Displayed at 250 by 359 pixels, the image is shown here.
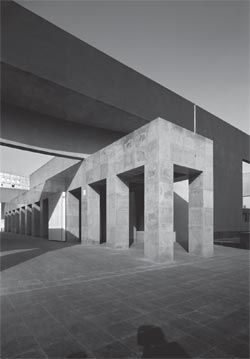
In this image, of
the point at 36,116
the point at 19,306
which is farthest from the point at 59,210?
the point at 19,306

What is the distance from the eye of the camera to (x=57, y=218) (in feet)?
67.9

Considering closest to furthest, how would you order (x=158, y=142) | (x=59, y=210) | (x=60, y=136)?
(x=158, y=142) < (x=60, y=136) < (x=59, y=210)

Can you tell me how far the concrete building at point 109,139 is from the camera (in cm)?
1061

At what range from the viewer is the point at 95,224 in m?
16.8

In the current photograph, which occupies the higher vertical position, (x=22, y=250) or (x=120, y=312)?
(x=120, y=312)

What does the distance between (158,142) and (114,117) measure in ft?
23.3

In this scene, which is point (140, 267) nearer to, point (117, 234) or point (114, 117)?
point (117, 234)

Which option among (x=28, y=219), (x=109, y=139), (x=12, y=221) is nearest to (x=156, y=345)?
(x=109, y=139)

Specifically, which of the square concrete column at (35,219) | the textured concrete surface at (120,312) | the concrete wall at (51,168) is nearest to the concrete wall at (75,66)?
→ the textured concrete surface at (120,312)

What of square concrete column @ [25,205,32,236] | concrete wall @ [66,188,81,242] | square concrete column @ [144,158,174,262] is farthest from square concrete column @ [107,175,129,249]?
square concrete column @ [25,205,32,236]

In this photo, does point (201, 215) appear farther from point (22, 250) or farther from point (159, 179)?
point (22, 250)

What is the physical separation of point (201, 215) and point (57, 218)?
1328cm

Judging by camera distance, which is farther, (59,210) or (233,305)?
(59,210)

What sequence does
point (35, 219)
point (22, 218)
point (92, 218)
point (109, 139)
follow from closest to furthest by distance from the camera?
point (92, 218) < point (109, 139) < point (35, 219) < point (22, 218)
